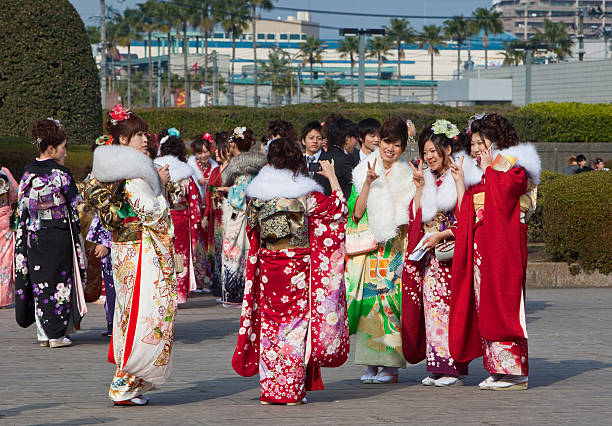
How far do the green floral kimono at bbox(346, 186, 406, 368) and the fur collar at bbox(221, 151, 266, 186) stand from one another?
4.06 metres

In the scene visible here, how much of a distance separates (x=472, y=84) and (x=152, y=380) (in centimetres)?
4561

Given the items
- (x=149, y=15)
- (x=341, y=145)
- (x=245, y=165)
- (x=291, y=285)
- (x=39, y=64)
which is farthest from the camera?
(x=149, y=15)

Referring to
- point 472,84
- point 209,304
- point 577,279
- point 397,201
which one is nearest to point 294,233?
point 397,201

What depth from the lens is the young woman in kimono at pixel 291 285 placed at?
20.0 ft

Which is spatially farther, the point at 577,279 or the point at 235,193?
the point at 577,279

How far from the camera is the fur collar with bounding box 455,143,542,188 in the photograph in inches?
262

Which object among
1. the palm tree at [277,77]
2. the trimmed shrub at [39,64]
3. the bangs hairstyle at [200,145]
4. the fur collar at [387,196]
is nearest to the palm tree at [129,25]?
the palm tree at [277,77]

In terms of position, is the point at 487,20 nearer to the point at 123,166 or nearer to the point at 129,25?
the point at 129,25

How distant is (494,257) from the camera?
6.56m

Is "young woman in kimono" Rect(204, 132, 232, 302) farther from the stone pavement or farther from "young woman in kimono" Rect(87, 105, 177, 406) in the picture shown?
"young woman in kimono" Rect(87, 105, 177, 406)

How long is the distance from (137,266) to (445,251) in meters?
2.12

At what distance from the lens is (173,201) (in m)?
11.7

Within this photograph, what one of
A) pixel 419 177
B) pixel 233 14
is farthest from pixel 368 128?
pixel 233 14

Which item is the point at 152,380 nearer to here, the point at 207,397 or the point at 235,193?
the point at 207,397
